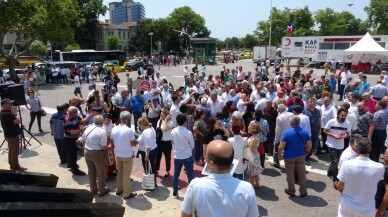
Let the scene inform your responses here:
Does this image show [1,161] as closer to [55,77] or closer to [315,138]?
[315,138]

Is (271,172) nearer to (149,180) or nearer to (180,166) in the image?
(180,166)

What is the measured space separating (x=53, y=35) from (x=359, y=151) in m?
27.1

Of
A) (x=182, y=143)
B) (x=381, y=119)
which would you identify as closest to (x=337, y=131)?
(x=381, y=119)

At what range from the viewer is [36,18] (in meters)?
24.6

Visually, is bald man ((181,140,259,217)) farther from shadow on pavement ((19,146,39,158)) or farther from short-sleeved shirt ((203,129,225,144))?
shadow on pavement ((19,146,39,158))

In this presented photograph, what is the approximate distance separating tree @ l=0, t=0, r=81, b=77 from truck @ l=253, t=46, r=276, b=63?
2969 cm

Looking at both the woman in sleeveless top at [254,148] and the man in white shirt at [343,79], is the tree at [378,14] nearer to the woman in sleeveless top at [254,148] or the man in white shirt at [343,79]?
the man in white shirt at [343,79]

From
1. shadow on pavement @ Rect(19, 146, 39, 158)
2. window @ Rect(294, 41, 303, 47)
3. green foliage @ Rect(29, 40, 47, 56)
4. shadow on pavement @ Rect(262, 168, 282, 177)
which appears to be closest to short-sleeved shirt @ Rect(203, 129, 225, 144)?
shadow on pavement @ Rect(262, 168, 282, 177)

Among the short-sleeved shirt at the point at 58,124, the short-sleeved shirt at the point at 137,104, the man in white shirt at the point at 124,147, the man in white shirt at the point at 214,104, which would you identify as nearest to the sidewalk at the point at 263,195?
the man in white shirt at the point at 124,147

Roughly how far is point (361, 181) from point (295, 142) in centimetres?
204

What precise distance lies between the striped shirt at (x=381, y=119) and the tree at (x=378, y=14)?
188 feet

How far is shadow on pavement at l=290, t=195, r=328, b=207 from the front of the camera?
19.8 ft

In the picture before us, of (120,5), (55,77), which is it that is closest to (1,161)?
(55,77)

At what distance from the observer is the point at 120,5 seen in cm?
18312
